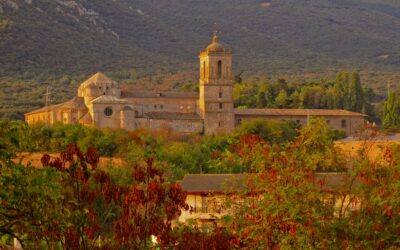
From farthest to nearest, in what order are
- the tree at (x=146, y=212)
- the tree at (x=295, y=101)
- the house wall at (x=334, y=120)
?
the tree at (x=295, y=101), the house wall at (x=334, y=120), the tree at (x=146, y=212)

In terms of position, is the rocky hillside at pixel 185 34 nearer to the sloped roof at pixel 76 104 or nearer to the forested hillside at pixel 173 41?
the forested hillside at pixel 173 41

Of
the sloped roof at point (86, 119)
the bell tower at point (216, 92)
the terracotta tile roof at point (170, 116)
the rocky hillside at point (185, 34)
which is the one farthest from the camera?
the rocky hillside at point (185, 34)

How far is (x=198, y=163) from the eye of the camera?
54.5 metres

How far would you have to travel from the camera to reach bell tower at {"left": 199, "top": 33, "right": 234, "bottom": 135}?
70.2 meters

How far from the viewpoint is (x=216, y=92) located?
72.8 metres

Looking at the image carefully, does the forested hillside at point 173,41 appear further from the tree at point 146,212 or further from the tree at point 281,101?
the tree at point 146,212

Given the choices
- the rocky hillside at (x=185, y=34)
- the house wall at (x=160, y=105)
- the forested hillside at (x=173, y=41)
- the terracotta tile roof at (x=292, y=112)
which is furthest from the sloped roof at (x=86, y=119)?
the rocky hillside at (x=185, y=34)

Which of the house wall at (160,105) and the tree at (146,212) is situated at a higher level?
the house wall at (160,105)

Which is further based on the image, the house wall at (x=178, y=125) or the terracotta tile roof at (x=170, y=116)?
the terracotta tile roof at (x=170, y=116)

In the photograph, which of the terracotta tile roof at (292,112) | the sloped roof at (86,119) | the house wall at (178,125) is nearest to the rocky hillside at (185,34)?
the terracotta tile roof at (292,112)

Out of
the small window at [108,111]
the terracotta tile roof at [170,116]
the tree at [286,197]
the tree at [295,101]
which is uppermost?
the tree at [295,101]

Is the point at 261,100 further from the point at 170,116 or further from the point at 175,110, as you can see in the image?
the point at 170,116

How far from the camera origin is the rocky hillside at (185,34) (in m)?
119

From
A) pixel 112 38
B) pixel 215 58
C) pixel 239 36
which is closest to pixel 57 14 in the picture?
pixel 112 38
